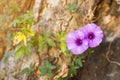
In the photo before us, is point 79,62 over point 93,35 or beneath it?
beneath

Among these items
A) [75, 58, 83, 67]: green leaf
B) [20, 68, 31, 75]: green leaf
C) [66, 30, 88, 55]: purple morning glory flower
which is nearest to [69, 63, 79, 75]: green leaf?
[75, 58, 83, 67]: green leaf

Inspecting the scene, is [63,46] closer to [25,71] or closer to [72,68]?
[72,68]

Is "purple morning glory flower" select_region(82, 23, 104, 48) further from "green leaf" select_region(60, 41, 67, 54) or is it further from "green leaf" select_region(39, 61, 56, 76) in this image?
"green leaf" select_region(39, 61, 56, 76)

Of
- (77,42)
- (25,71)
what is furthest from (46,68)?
(77,42)

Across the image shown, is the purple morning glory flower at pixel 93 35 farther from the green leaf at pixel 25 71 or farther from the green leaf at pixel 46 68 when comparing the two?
the green leaf at pixel 25 71

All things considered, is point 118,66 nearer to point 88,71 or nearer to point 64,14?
point 88,71

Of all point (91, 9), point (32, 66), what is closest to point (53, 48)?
point (32, 66)

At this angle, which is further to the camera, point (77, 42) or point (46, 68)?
point (46, 68)
